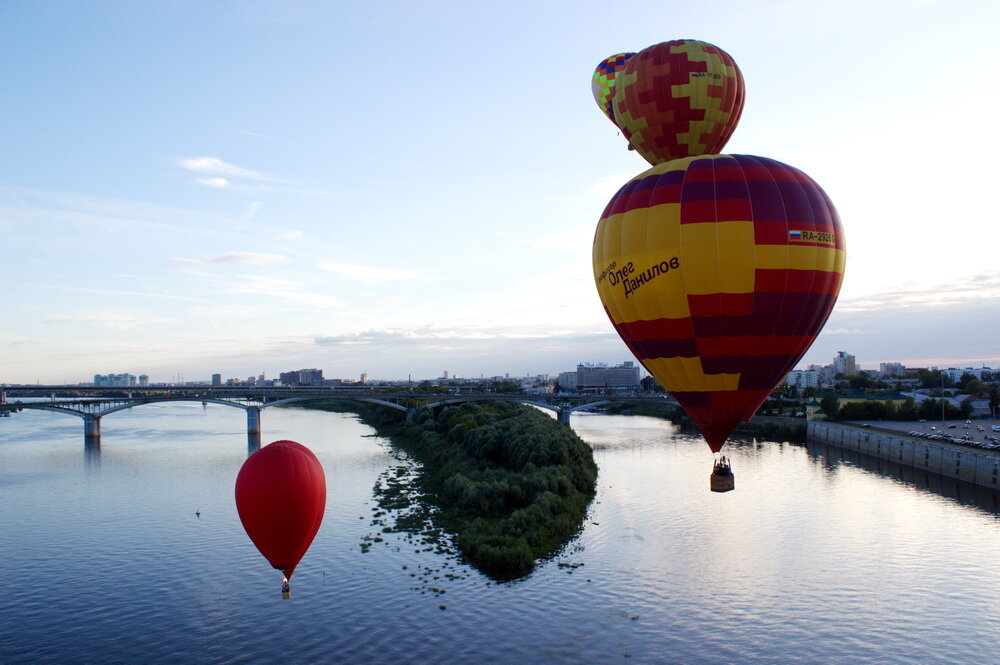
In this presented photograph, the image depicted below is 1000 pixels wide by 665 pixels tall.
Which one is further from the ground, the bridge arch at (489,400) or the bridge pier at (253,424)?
the bridge arch at (489,400)

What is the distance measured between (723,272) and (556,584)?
41.9 ft

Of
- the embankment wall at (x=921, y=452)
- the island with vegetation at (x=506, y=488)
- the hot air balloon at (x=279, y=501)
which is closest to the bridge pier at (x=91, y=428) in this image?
the island with vegetation at (x=506, y=488)

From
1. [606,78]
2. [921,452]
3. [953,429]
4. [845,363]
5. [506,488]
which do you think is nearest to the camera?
[606,78]

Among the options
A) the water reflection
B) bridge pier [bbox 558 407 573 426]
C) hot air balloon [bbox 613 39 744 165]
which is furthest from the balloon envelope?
bridge pier [bbox 558 407 573 426]

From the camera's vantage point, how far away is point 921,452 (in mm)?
41594

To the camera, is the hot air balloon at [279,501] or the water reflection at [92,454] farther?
the water reflection at [92,454]

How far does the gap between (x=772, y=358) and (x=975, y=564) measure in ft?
53.6

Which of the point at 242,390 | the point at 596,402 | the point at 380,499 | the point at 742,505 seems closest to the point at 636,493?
the point at 742,505

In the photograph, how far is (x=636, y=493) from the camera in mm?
34875

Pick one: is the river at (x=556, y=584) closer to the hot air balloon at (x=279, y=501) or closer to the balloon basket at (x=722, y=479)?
the hot air balloon at (x=279, y=501)

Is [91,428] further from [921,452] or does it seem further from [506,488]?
[921,452]

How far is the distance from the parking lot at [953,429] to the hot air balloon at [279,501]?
39.9 m

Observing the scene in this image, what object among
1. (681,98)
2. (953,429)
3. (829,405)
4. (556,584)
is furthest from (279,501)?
(829,405)

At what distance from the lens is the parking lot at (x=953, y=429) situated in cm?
4312
